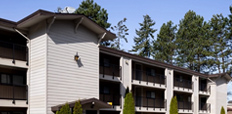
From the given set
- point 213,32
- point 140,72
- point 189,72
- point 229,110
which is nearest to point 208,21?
point 213,32

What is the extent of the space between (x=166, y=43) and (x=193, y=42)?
5211 millimetres

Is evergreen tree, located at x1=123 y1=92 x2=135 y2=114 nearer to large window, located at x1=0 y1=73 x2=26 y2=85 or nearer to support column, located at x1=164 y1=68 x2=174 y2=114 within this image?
support column, located at x1=164 y1=68 x2=174 y2=114

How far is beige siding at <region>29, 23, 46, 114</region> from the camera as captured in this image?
18484 millimetres

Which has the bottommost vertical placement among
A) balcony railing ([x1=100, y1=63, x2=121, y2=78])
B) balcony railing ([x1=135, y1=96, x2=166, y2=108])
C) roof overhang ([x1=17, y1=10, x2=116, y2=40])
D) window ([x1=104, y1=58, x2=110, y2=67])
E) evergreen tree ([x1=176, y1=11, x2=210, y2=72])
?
balcony railing ([x1=135, y1=96, x2=166, y2=108])

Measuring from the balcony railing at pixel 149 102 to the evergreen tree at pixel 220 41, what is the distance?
26014 millimetres

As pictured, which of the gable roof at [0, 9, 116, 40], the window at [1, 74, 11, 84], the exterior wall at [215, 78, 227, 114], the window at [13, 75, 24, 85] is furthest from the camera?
the exterior wall at [215, 78, 227, 114]

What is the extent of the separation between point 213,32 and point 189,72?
865 inches

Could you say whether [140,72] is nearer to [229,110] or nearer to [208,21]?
[229,110]

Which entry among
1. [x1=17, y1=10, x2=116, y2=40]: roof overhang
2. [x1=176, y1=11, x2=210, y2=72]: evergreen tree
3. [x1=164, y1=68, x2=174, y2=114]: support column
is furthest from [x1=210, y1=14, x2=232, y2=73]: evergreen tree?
[x1=17, y1=10, x2=116, y2=40]: roof overhang

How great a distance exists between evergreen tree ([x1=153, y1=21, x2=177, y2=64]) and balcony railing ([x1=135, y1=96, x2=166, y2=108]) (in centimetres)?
2892

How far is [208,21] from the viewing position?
5675cm

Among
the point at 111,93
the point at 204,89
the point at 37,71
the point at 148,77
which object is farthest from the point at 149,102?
the point at 37,71

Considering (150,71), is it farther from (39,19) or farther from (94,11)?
(94,11)

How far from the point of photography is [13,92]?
1848 centimetres
